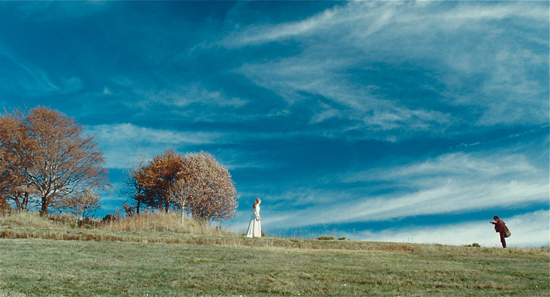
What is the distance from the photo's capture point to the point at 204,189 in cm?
3334

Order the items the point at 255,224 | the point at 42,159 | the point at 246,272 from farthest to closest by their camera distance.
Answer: the point at 42,159 → the point at 255,224 → the point at 246,272

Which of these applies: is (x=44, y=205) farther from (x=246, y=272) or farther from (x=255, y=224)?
(x=246, y=272)

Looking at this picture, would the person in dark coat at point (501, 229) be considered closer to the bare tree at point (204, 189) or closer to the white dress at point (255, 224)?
the white dress at point (255, 224)

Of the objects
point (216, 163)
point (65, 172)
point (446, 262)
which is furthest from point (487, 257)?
point (65, 172)

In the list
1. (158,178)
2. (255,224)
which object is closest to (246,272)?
(255,224)

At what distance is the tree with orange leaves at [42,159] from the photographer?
30.7 metres

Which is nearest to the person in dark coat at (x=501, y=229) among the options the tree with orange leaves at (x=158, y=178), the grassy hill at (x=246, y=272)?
the grassy hill at (x=246, y=272)

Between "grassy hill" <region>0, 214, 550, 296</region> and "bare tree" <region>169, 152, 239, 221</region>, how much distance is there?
18456mm

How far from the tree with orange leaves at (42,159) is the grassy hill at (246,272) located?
19.9 metres

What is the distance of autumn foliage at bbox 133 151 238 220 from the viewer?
32625 millimetres

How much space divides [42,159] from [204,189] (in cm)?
1275

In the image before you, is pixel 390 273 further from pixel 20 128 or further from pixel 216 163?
pixel 20 128

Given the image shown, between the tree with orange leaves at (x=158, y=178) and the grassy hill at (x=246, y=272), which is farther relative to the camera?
the tree with orange leaves at (x=158, y=178)

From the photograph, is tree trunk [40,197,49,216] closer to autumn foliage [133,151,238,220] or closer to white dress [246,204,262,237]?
autumn foliage [133,151,238,220]
